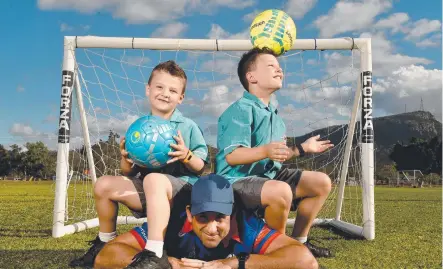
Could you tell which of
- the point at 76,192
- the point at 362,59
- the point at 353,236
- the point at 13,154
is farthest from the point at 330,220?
the point at 13,154

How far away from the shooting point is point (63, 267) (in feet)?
12.6

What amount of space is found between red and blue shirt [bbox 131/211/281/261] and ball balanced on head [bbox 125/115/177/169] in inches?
18.5

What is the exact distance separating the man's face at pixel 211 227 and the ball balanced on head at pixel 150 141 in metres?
0.53

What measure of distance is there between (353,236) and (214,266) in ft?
11.2

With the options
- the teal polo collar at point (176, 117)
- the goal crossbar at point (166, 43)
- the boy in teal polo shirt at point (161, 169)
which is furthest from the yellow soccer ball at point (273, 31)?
the goal crossbar at point (166, 43)

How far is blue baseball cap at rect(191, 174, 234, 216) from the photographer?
2.98 metres

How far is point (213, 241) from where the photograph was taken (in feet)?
9.95

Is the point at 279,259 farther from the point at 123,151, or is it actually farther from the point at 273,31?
the point at 273,31

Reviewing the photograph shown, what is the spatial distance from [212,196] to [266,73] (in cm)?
111

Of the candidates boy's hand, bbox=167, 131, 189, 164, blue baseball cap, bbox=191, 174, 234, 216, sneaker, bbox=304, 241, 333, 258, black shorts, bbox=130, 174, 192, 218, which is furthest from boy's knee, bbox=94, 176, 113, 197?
sneaker, bbox=304, 241, 333, 258

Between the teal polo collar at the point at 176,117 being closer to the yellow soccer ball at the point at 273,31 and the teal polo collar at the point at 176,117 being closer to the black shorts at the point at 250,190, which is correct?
the black shorts at the point at 250,190

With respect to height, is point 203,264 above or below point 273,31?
below

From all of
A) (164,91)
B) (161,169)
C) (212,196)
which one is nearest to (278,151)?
(212,196)

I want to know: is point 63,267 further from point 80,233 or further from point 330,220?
point 330,220
